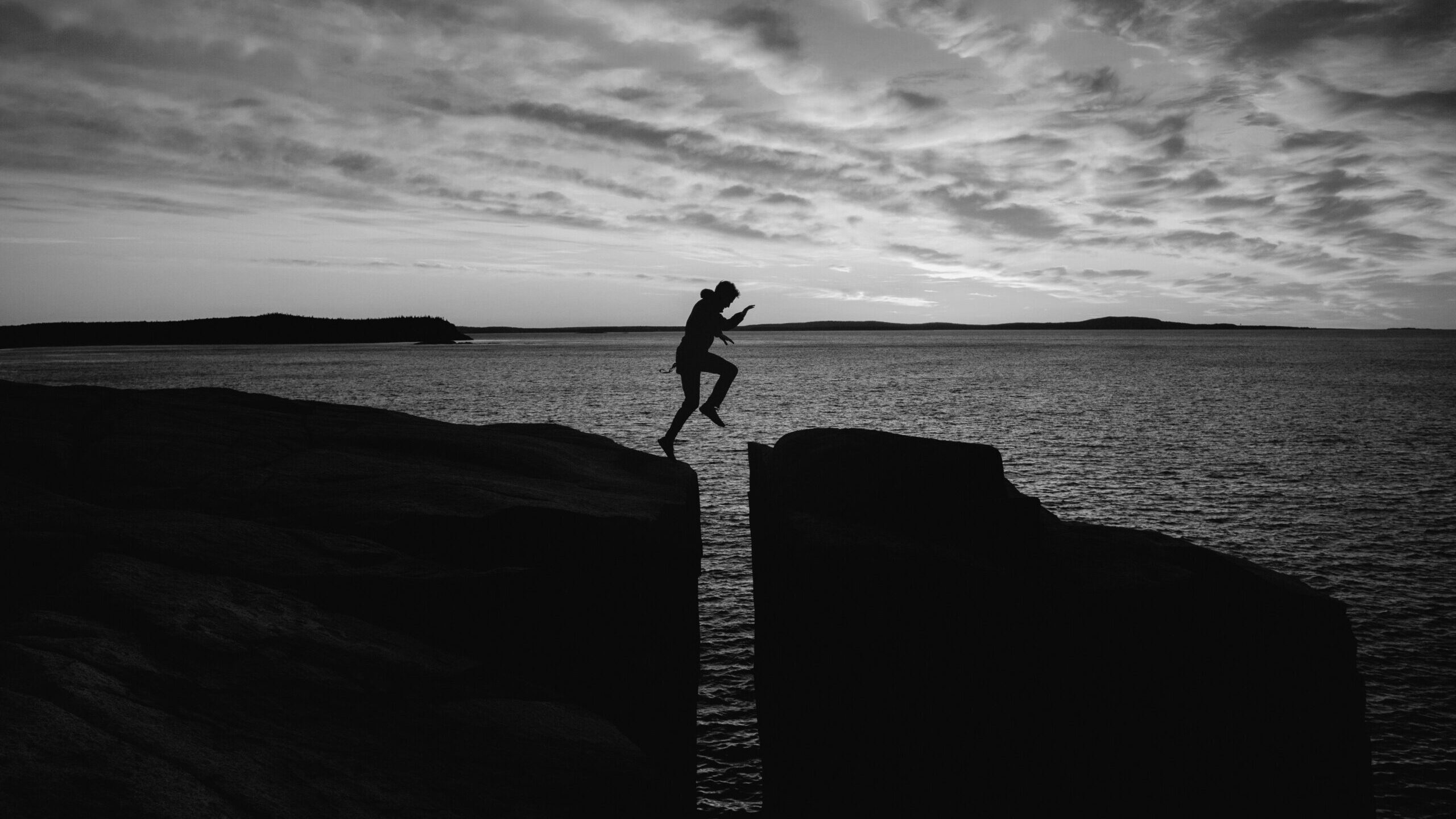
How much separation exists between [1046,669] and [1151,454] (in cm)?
3245

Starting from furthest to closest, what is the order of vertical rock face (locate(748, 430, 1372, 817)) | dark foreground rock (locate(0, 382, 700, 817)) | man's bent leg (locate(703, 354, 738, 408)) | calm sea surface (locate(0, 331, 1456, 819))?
man's bent leg (locate(703, 354, 738, 408))
calm sea surface (locate(0, 331, 1456, 819))
vertical rock face (locate(748, 430, 1372, 817))
dark foreground rock (locate(0, 382, 700, 817))

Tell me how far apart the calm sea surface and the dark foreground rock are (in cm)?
424

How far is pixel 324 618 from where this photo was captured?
6.51m

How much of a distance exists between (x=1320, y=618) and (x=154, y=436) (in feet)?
43.3

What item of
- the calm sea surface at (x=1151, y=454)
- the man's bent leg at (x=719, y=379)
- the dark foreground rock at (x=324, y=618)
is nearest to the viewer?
the dark foreground rock at (x=324, y=618)

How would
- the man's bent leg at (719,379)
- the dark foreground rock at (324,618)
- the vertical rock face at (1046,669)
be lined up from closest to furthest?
1. the dark foreground rock at (324,618)
2. the vertical rock face at (1046,669)
3. the man's bent leg at (719,379)

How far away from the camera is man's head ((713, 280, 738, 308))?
15398mm

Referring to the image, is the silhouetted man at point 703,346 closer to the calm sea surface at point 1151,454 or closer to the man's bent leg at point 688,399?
the man's bent leg at point 688,399

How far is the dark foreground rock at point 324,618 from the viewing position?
442 cm

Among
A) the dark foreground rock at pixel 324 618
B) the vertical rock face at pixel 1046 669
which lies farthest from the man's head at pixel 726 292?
the vertical rock face at pixel 1046 669

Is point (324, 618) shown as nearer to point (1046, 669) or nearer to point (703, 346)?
point (1046, 669)

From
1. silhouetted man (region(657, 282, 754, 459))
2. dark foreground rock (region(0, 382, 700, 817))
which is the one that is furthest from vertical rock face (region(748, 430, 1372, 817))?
silhouetted man (region(657, 282, 754, 459))

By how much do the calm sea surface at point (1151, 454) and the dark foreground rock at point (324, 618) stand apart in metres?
4.24

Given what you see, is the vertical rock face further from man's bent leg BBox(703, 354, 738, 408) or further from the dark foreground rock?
man's bent leg BBox(703, 354, 738, 408)
